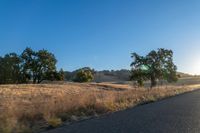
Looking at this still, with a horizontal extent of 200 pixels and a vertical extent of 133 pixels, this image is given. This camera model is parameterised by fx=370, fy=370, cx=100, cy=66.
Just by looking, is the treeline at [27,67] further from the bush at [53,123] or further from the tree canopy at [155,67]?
the bush at [53,123]

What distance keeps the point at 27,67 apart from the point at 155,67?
24765 mm

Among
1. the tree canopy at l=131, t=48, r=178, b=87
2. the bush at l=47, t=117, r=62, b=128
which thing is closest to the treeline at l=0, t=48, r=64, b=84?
the tree canopy at l=131, t=48, r=178, b=87

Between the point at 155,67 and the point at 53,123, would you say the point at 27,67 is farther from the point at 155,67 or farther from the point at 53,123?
the point at 53,123

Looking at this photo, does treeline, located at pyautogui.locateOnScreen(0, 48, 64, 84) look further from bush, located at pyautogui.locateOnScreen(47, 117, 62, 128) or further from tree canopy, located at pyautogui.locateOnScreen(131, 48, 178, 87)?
bush, located at pyautogui.locateOnScreen(47, 117, 62, 128)

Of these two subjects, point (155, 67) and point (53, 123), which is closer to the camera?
point (53, 123)

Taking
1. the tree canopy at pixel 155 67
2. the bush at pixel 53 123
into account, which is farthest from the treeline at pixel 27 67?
the bush at pixel 53 123

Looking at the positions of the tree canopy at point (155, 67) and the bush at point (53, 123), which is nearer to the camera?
the bush at point (53, 123)

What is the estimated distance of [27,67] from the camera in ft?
237

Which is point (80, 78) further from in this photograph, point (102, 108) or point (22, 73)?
point (102, 108)

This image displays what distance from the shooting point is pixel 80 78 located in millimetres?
106188

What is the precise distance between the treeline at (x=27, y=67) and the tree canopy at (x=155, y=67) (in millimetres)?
16855

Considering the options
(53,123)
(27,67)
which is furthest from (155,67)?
(53,123)

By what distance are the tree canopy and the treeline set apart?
55.3ft

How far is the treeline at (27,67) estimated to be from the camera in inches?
2830
